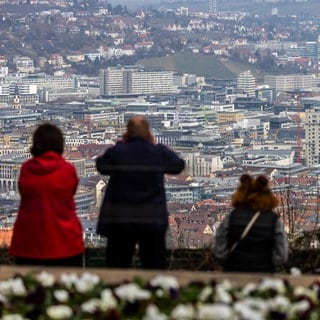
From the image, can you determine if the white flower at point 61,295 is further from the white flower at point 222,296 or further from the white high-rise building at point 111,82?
the white high-rise building at point 111,82

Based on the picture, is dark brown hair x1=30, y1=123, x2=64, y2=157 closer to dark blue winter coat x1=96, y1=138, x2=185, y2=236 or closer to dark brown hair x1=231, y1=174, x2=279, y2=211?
dark blue winter coat x1=96, y1=138, x2=185, y2=236

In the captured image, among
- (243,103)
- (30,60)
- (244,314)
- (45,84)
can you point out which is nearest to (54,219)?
(244,314)

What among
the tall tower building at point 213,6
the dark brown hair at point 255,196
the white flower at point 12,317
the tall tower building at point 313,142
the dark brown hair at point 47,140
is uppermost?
the tall tower building at point 213,6

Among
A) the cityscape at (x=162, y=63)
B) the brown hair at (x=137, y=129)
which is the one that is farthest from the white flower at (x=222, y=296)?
the cityscape at (x=162, y=63)

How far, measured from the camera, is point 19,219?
4152 millimetres

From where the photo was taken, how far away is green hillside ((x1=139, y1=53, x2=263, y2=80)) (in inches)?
3295

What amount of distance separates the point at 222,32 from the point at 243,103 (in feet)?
154

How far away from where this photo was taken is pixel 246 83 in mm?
75562

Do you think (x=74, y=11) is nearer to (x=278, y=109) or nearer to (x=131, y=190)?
(x=278, y=109)

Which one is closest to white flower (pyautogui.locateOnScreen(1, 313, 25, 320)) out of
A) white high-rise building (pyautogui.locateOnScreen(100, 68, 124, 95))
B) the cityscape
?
the cityscape

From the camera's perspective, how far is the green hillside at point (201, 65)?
83.7 metres

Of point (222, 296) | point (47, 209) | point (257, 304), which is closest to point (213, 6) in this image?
point (47, 209)

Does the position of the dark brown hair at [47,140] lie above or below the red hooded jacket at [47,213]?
Result: above

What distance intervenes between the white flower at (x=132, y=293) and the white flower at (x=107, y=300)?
24mm
